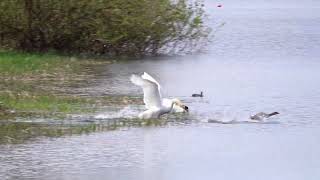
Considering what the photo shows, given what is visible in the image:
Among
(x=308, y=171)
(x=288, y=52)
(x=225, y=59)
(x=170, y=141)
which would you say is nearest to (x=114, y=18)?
(x=225, y=59)

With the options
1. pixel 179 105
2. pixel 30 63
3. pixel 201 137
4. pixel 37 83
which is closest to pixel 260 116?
pixel 179 105

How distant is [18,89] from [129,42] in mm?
8947

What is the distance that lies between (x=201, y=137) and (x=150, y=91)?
170 centimetres

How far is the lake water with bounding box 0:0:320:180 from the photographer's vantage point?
36.6 ft

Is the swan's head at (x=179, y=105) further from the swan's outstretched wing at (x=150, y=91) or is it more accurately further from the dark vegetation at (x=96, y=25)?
the dark vegetation at (x=96, y=25)

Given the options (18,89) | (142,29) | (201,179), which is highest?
(142,29)

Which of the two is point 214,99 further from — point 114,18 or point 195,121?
point 114,18

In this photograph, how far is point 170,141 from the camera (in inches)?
519

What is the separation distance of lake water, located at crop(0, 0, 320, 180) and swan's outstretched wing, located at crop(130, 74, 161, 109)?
1.04 feet

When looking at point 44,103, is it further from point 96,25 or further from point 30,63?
point 96,25

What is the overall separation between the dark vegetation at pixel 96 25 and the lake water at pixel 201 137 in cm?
124

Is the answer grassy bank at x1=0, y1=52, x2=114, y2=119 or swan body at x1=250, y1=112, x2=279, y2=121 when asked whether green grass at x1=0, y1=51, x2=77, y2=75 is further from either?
swan body at x1=250, y1=112, x2=279, y2=121

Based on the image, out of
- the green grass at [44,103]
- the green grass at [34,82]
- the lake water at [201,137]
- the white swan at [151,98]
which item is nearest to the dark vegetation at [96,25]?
the green grass at [34,82]

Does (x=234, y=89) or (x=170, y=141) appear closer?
(x=170, y=141)
